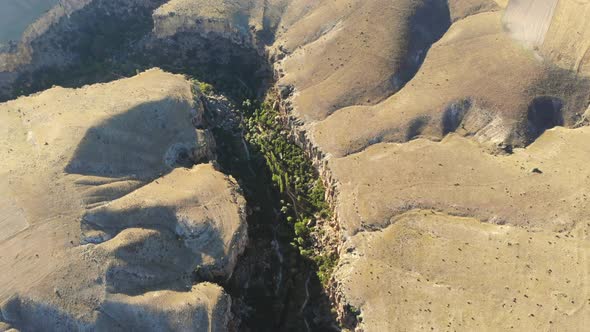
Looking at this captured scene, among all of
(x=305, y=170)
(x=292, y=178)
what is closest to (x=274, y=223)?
(x=292, y=178)

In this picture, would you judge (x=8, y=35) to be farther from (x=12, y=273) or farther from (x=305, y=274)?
(x=305, y=274)

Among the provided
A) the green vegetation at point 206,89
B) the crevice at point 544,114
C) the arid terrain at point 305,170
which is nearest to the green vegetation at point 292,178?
the arid terrain at point 305,170

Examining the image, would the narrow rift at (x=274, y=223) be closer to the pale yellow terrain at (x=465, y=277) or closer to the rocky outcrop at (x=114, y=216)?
the rocky outcrop at (x=114, y=216)

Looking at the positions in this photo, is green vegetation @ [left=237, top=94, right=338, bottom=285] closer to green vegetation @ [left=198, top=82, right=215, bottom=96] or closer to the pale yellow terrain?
green vegetation @ [left=198, top=82, right=215, bottom=96]

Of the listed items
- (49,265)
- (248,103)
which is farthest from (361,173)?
(49,265)

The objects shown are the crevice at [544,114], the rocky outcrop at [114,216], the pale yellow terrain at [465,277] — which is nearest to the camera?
the pale yellow terrain at [465,277]

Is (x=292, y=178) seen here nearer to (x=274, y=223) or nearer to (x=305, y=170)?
(x=305, y=170)

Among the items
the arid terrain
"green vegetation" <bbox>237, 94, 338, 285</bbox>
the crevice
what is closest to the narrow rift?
"green vegetation" <bbox>237, 94, 338, 285</bbox>
